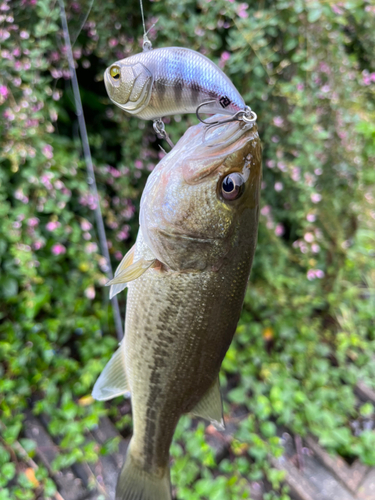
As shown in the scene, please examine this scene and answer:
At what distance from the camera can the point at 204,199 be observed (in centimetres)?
67

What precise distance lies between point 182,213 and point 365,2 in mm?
1575

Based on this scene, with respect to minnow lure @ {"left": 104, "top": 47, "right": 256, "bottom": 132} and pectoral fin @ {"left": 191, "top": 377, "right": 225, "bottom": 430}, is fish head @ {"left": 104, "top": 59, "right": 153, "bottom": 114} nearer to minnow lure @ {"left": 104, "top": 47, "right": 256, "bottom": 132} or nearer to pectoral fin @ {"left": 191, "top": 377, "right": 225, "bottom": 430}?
→ minnow lure @ {"left": 104, "top": 47, "right": 256, "bottom": 132}

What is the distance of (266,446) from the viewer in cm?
175

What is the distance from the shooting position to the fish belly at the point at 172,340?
0.74 m

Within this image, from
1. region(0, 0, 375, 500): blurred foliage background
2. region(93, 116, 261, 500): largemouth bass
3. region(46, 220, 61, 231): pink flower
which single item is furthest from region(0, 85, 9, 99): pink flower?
region(93, 116, 261, 500): largemouth bass

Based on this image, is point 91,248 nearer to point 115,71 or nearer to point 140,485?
point 140,485

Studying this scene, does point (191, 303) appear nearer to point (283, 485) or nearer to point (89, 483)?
point (89, 483)

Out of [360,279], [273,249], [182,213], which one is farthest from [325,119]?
[182,213]

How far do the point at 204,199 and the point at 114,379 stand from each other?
0.61 metres

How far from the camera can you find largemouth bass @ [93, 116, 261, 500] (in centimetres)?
65

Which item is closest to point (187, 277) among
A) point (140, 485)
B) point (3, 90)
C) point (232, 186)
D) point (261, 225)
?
point (232, 186)

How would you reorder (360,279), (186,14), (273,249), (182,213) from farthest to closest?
(360,279)
(273,249)
(186,14)
(182,213)

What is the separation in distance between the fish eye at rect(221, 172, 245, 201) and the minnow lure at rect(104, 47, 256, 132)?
118 millimetres

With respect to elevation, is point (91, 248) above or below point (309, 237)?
above
